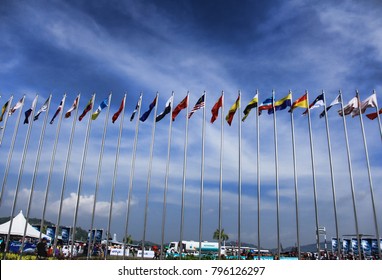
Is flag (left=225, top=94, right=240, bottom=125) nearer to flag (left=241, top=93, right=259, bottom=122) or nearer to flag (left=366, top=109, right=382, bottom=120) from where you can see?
flag (left=241, top=93, right=259, bottom=122)

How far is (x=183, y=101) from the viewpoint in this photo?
1047 inches

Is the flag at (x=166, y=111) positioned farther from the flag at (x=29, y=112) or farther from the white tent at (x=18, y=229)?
the white tent at (x=18, y=229)

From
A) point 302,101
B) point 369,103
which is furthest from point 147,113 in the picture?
point 369,103

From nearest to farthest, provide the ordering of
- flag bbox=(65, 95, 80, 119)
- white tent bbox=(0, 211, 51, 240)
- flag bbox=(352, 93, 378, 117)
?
flag bbox=(352, 93, 378, 117) < flag bbox=(65, 95, 80, 119) < white tent bbox=(0, 211, 51, 240)

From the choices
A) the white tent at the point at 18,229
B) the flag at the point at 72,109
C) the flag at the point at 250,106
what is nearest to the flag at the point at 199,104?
the flag at the point at 250,106

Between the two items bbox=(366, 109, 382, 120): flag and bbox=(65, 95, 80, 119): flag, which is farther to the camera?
bbox=(65, 95, 80, 119): flag

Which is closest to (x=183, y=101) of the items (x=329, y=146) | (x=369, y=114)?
(x=329, y=146)

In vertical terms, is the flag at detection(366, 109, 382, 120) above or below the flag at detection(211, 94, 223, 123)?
below

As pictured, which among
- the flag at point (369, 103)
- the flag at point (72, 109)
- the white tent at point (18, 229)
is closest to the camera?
the flag at point (369, 103)

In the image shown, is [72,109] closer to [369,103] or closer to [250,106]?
[250,106]

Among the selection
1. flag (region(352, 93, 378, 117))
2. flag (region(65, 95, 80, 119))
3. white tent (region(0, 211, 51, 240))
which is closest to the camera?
flag (region(352, 93, 378, 117))

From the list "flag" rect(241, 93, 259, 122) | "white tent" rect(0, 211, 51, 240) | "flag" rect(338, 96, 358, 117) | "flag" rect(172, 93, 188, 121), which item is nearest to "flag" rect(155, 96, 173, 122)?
"flag" rect(172, 93, 188, 121)

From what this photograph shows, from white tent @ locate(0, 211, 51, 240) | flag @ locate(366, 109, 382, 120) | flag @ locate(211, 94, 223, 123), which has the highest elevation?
flag @ locate(211, 94, 223, 123)
